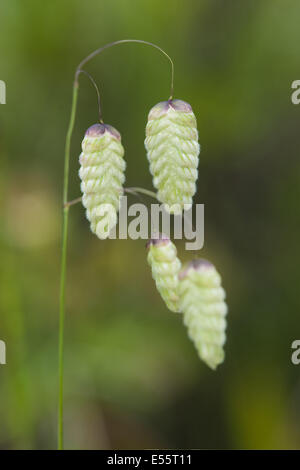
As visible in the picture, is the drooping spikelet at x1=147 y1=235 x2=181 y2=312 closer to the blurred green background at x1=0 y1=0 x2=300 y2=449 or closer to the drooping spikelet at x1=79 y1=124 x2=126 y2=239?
the drooping spikelet at x1=79 y1=124 x2=126 y2=239

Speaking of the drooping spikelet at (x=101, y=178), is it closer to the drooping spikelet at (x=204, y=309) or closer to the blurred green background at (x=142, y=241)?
the drooping spikelet at (x=204, y=309)

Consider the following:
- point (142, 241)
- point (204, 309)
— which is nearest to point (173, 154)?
point (204, 309)

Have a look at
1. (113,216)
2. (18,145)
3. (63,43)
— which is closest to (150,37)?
(63,43)

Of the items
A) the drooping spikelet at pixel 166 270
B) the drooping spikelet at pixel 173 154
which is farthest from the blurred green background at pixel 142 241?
the drooping spikelet at pixel 173 154

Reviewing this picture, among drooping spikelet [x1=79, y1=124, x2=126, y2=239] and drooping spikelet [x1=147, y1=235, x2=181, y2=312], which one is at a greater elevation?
drooping spikelet [x1=79, y1=124, x2=126, y2=239]

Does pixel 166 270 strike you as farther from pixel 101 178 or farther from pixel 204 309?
pixel 101 178

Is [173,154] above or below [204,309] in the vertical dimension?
above


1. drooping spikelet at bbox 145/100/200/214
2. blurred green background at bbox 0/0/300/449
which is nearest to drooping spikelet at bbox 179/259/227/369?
drooping spikelet at bbox 145/100/200/214

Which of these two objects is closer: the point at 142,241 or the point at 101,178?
the point at 101,178
